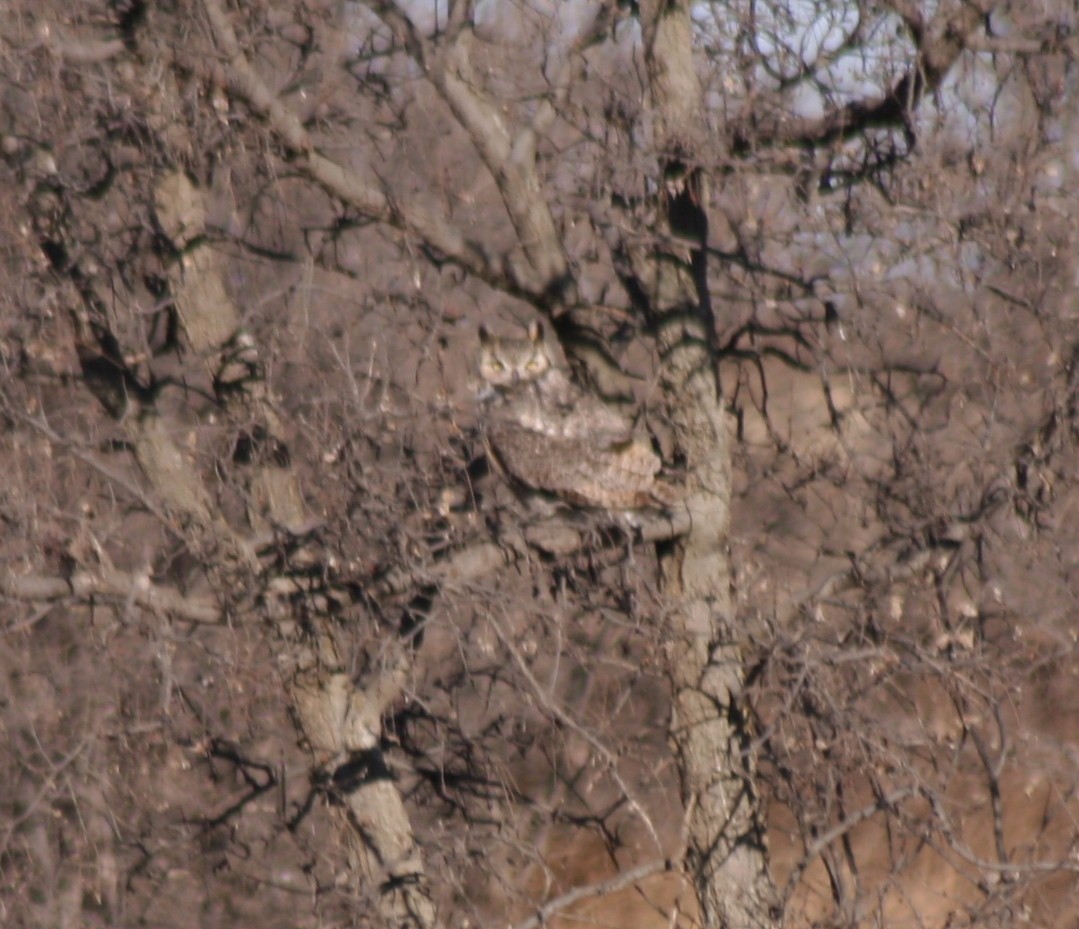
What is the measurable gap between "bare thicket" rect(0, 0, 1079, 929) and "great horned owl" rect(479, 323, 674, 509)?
113 mm

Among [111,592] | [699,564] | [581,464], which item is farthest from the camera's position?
[581,464]

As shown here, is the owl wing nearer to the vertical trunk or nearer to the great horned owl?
the great horned owl

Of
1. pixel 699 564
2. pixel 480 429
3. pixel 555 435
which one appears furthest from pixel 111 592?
pixel 699 564

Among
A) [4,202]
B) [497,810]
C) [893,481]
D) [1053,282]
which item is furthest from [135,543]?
[1053,282]

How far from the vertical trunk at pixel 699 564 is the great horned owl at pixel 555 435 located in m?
0.19

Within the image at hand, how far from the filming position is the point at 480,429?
4684mm

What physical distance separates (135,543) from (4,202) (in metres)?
1.37

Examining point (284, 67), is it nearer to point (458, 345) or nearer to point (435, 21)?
point (435, 21)

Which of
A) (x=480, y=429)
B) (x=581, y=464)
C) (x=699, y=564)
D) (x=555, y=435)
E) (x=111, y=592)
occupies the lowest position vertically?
(x=111, y=592)

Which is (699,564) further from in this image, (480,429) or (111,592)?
(111,592)

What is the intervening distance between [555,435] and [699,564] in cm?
80

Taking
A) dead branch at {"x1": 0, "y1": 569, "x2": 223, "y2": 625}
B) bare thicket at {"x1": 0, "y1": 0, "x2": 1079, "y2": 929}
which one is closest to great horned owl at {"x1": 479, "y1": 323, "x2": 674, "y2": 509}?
bare thicket at {"x1": 0, "y1": 0, "x2": 1079, "y2": 929}

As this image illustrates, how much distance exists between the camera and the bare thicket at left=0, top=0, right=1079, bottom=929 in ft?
14.9

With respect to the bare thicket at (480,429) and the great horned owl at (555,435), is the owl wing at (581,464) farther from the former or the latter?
the bare thicket at (480,429)
